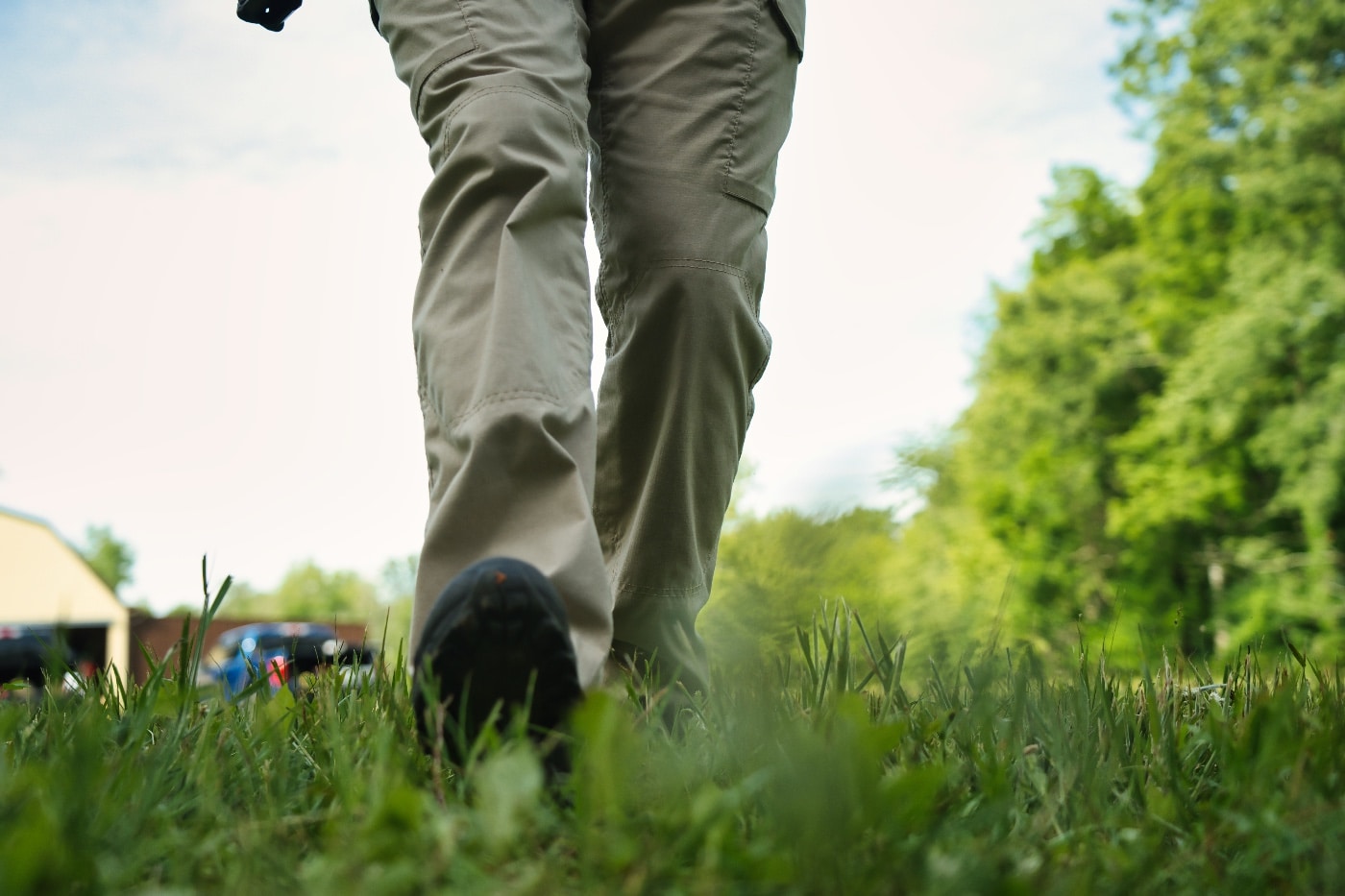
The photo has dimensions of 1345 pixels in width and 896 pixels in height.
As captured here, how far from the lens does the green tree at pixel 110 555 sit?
76812mm

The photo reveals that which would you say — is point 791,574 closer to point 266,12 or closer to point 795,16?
point 795,16

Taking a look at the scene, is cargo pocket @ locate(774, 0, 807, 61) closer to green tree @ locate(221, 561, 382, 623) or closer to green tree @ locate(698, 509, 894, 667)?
green tree @ locate(698, 509, 894, 667)

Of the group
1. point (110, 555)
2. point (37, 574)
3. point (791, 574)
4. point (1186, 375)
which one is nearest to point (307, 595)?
point (110, 555)

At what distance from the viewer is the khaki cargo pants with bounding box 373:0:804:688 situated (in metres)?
1.27

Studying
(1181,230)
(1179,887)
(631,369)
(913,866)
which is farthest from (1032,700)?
(1181,230)

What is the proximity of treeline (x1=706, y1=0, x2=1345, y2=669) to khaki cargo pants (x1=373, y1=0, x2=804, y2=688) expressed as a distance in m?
13.5

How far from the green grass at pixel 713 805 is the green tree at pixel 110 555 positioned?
276 ft

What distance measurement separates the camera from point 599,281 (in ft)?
5.93

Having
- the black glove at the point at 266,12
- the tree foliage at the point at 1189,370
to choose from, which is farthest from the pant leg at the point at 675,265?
the tree foliage at the point at 1189,370

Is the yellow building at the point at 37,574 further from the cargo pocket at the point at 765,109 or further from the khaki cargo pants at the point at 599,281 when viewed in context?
the cargo pocket at the point at 765,109

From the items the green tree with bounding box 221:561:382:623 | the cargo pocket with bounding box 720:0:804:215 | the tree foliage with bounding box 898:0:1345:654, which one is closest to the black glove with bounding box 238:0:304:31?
the cargo pocket with bounding box 720:0:804:215

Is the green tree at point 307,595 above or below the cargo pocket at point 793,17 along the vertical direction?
below

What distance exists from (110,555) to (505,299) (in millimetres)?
86728

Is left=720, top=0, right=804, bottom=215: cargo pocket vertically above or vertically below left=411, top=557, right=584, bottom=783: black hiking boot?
above
